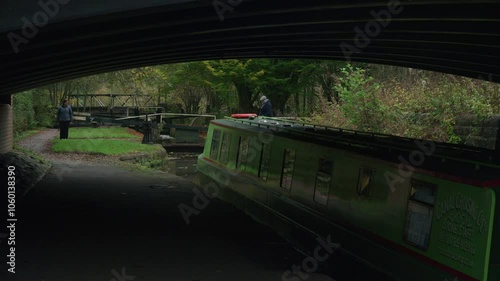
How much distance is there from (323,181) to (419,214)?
278cm

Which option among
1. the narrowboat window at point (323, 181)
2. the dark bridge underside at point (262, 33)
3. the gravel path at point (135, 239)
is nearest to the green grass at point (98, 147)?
the dark bridge underside at point (262, 33)

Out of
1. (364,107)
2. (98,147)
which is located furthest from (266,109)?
(98,147)

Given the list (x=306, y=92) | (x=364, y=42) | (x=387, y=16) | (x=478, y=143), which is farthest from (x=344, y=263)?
(x=306, y=92)

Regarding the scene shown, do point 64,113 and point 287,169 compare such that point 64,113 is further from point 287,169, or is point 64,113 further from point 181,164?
point 287,169

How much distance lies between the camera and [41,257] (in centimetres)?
710

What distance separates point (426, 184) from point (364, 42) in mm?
5477

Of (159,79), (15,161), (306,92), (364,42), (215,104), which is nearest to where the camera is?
(364,42)

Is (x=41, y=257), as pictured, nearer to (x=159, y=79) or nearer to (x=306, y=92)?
(x=306, y=92)

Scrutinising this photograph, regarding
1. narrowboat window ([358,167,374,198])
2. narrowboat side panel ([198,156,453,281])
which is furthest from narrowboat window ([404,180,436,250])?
narrowboat window ([358,167,374,198])

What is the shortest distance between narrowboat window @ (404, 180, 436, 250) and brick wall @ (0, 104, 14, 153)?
1272 centimetres

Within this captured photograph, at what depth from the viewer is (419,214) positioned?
6727mm

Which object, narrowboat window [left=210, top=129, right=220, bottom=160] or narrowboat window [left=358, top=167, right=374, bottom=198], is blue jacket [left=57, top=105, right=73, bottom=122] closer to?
narrowboat window [left=210, top=129, right=220, bottom=160]

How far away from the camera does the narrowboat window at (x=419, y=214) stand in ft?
21.2

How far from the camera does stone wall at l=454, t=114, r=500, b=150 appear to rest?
47.3ft
